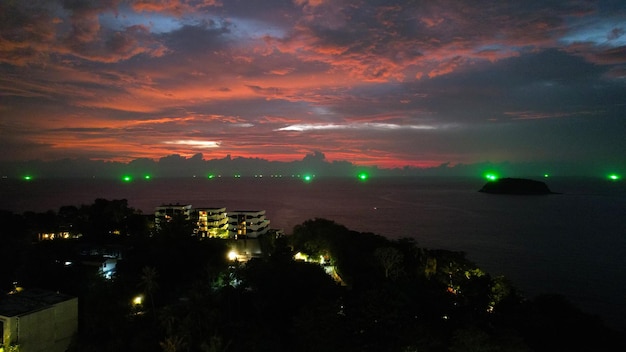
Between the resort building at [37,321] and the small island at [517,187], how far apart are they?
125723 mm

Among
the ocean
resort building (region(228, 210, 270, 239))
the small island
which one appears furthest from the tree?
the small island

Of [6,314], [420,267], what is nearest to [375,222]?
[420,267]

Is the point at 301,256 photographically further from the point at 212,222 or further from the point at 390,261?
the point at 212,222

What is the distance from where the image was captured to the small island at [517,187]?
385 feet

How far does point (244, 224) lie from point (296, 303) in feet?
88.2

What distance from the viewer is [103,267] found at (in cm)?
2402

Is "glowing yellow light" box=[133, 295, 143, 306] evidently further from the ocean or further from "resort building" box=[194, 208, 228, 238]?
the ocean

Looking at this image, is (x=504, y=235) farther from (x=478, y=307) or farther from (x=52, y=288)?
(x=52, y=288)

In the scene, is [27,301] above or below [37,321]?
above

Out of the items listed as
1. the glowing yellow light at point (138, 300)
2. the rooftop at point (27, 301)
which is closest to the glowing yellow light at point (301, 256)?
the glowing yellow light at point (138, 300)

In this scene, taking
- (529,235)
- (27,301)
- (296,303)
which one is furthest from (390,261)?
(529,235)

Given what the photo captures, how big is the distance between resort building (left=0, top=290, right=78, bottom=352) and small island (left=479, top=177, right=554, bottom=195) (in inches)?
4950

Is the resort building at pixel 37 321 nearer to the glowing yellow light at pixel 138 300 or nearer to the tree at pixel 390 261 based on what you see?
the glowing yellow light at pixel 138 300

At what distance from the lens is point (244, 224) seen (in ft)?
145
